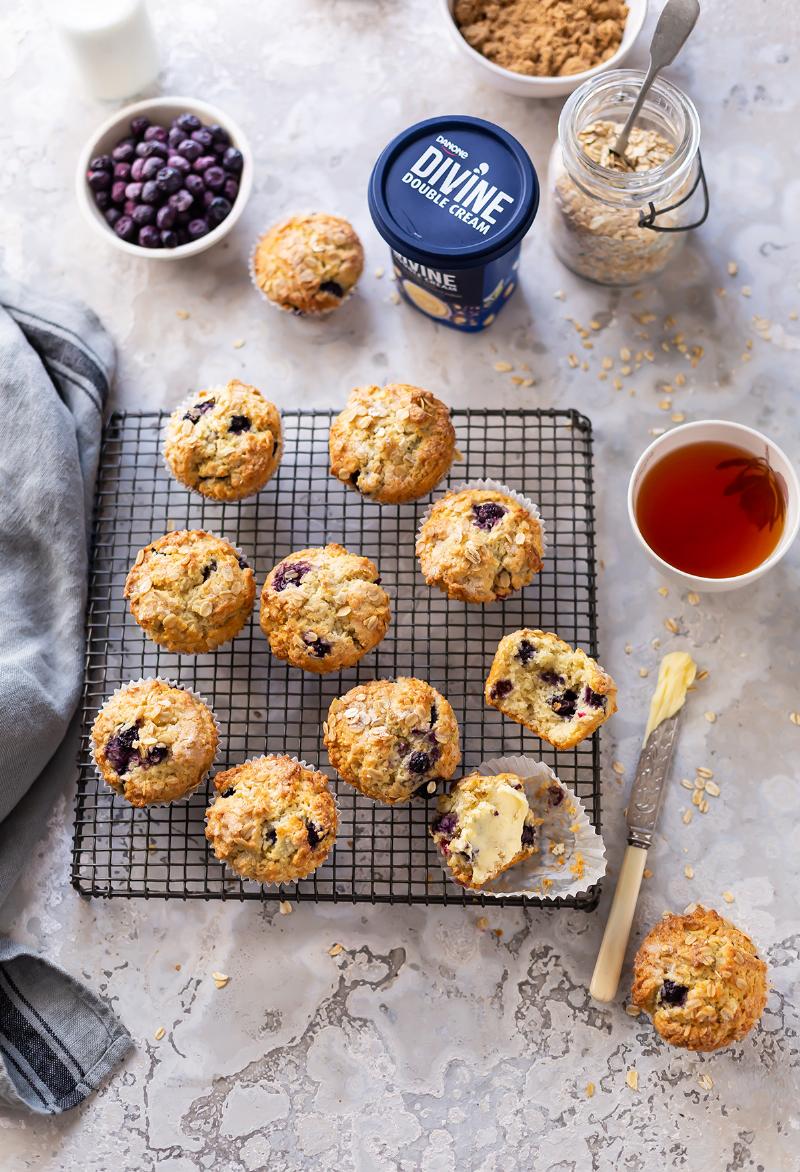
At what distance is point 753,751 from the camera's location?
3977mm

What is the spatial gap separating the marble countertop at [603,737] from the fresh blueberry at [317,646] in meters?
0.93

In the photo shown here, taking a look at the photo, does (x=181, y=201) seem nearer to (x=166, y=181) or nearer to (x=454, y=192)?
(x=166, y=181)

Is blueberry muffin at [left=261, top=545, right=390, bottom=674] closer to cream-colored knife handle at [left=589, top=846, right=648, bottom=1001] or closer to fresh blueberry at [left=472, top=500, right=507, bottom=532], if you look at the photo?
fresh blueberry at [left=472, top=500, right=507, bottom=532]

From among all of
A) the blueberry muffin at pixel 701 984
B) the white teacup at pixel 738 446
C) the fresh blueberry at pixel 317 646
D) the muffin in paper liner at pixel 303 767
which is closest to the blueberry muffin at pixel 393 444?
the fresh blueberry at pixel 317 646

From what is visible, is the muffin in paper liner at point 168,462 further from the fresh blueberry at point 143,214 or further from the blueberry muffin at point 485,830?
the blueberry muffin at point 485,830

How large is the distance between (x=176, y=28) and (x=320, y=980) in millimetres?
3733

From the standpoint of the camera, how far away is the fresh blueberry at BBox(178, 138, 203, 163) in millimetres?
4164

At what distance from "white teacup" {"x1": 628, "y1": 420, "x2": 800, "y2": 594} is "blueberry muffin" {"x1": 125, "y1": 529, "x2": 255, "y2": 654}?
1344mm

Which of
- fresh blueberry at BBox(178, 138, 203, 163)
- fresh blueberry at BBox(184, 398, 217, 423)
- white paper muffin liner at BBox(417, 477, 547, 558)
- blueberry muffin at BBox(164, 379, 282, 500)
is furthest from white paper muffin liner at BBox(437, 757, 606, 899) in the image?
fresh blueberry at BBox(178, 138, 203, 163)

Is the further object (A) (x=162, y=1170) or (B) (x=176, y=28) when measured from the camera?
(B) (x=176, y=28)

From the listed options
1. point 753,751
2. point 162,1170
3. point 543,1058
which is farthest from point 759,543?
point 162,1170

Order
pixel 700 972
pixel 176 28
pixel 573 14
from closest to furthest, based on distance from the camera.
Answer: pixel 700 972 < pixel 573 14 < pixel 176 28

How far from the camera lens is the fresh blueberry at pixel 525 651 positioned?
3607 millimetres

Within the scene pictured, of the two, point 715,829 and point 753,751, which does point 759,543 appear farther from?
point 715,829
